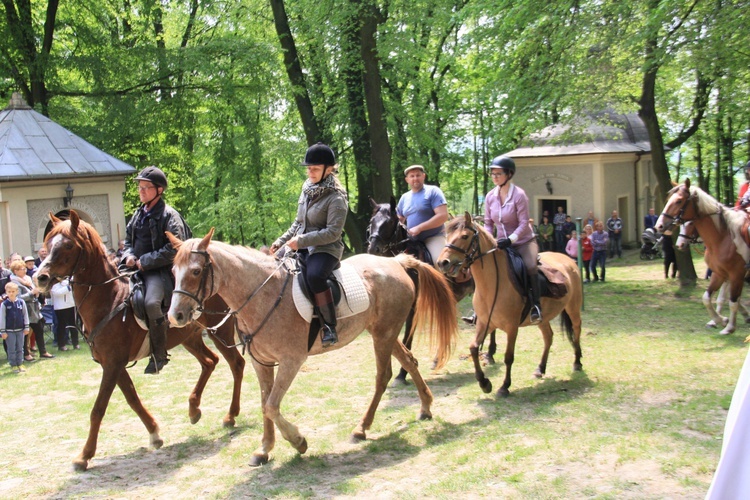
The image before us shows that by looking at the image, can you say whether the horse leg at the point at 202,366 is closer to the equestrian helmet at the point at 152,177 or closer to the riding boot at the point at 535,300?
the equestrian helmet at the point at 152,177

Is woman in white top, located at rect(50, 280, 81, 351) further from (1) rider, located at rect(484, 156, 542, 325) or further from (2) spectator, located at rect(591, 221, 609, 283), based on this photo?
(2) spectator, located at rect(591, 221, 609, 283)

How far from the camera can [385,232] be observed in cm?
898

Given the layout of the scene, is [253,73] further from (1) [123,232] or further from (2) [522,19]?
(2) [522,19]

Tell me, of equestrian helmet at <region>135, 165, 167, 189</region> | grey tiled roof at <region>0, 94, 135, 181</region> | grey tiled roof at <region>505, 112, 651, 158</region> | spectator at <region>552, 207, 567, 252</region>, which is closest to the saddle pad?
equestrian helmet at <region>135, 165, 167, 189</region>

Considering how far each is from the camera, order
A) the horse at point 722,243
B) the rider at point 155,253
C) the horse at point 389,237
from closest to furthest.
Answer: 1. the rider at point 155,253
2. the horse at point 389,237
3. the horse at point 722,243

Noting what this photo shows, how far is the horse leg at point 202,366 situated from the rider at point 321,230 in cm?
205

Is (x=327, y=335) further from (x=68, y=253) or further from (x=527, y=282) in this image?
(x=527, y=282)

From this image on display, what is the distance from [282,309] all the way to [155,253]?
161 centimetres

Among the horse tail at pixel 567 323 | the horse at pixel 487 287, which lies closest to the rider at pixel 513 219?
the horse at pixel 487 287

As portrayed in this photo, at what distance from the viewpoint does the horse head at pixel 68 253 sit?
6.50 metres

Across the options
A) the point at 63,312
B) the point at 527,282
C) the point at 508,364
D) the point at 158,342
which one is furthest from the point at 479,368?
the point at 63,312

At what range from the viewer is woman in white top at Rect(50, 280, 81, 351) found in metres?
12.9

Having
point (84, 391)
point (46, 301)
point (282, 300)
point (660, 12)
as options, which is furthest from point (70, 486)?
point (660, 12)

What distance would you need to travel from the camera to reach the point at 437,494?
5113mm
